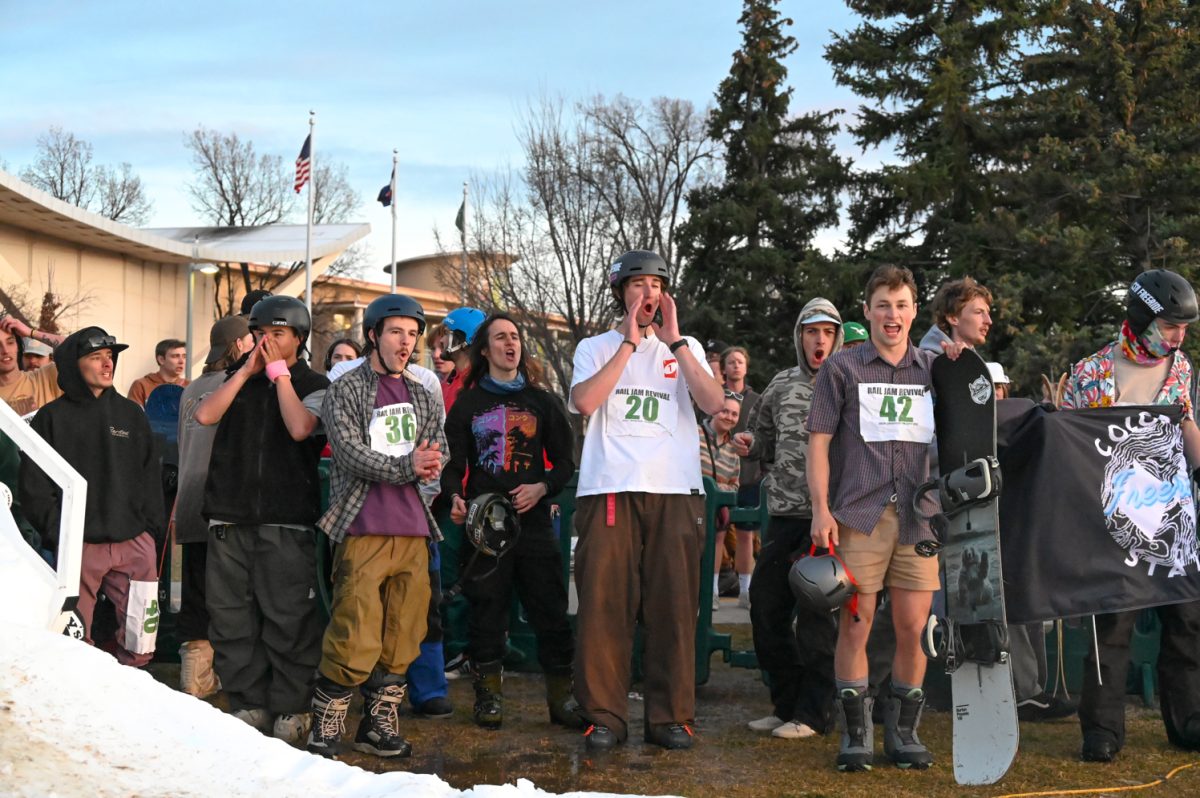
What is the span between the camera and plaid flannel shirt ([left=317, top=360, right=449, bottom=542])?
5.86 m

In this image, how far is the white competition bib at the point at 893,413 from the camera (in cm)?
562

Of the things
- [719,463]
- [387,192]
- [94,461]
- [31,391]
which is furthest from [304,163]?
[94,461]

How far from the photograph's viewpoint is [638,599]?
621 centimetres

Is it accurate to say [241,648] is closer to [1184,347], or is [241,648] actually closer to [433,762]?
[433,762]

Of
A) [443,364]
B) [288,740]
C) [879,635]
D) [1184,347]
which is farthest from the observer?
[1184,347]

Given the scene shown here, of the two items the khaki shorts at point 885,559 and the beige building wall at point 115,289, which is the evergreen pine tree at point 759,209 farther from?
the khaki shorts at point 885,559

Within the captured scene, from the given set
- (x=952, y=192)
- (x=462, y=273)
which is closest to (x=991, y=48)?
(x=952, y=192)

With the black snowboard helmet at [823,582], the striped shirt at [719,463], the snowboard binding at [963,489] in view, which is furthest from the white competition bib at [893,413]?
the striped shirt at [719,463]

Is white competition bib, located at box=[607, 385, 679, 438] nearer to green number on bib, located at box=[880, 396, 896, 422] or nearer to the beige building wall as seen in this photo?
green number on bib, located at box=[880, 396, 896, 422]

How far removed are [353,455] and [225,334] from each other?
1699mm

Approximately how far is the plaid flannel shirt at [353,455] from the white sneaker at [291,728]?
3.26 ft

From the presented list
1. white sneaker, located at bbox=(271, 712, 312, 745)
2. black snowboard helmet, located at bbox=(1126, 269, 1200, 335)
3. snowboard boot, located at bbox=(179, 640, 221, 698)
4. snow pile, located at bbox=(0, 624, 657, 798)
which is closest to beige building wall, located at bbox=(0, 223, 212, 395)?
snowboard boot, located at bbox=(179, 640, 221, 698)

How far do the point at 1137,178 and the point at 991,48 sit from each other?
6.29 meters

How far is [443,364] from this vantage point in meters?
9.32
